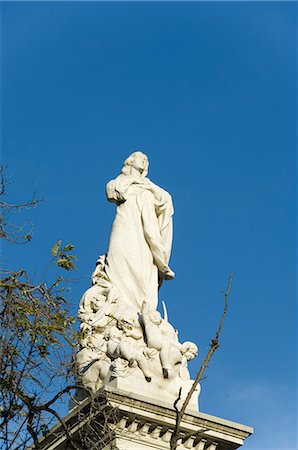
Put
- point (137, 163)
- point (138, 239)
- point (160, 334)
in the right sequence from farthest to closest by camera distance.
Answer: point (137, 163) → point (138, 239) → point (160, 334)

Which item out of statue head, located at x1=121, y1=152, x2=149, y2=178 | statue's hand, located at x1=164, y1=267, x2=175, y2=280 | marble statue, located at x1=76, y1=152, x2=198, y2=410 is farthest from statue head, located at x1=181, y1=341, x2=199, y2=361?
statue head, located at x1=121, y1=152, x2=149, y2=178

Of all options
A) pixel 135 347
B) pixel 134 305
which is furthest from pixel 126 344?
pixel 134 305

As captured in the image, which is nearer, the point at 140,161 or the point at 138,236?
the point at 138,236

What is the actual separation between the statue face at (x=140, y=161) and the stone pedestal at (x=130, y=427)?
18.3 ft

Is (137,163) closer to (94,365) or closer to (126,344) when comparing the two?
(126,344)

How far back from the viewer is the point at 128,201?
2042 cm

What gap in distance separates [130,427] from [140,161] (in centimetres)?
607

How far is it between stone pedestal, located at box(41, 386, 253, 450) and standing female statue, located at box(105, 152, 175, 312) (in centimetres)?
262

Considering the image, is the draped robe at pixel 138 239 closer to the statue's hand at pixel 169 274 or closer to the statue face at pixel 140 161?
the statue's hand at pixel 169 274

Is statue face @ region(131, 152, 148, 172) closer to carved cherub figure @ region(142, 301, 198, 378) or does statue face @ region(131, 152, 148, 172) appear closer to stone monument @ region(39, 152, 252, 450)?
stone monument @ region(39, 152, 252, 450)

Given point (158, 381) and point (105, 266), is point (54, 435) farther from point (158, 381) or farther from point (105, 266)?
point (105, 266)

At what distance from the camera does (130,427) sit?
1673 centimetres

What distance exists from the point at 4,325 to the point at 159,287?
6182 millimetres

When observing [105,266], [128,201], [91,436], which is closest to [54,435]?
[91,436]
